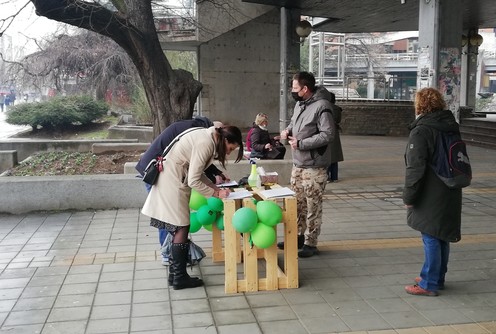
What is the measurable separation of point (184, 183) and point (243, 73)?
15260mm

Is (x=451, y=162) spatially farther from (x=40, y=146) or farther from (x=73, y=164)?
(x=40, y=146)

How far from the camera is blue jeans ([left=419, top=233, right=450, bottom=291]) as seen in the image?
434cm

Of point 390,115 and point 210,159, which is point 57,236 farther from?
point 390,115

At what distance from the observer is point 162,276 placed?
5023 mm

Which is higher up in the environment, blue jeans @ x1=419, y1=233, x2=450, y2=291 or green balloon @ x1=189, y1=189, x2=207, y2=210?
green balloon @ x1=189, y1=189, x2=207, y2=210

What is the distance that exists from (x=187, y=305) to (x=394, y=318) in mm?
1648

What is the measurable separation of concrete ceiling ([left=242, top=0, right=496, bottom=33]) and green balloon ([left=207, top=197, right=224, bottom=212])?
33.9 feet

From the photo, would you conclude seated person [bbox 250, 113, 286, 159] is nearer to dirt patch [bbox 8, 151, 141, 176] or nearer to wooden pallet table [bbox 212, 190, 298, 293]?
dirt patch [bbox 8, 151, 141, 176]

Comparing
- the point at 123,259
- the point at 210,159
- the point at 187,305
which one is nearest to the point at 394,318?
the point at 187,305

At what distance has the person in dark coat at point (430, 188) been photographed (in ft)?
13.8

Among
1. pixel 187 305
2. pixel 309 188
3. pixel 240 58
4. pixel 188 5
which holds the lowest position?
pixel 187 305

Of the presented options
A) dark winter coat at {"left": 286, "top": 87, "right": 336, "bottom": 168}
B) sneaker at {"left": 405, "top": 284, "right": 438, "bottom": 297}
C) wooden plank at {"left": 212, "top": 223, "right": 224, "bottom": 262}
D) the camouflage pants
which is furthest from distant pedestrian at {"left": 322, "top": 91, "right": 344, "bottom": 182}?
sneaker at {"left": 405, "top": 284, "right": 438, "bottom": 297}

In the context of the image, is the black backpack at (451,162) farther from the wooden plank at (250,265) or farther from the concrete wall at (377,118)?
the concrete wall at (377,118)

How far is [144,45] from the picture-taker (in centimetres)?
918
